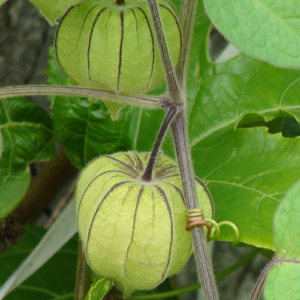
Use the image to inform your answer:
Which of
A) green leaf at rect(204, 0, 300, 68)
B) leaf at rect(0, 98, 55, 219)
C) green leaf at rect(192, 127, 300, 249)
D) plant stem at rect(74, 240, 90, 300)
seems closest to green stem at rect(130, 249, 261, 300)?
plant stem at rect(74, 240, 90, 300)

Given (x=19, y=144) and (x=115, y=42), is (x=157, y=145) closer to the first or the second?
(x=115, y=42)

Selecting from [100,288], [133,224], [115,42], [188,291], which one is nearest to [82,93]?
[115,42]

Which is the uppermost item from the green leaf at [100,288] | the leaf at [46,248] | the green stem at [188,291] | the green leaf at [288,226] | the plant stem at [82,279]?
the green leaf at [288,226]

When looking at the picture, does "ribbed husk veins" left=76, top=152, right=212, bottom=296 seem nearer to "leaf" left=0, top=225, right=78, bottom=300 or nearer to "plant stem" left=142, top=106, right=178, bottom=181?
"plant stem" left=142, top=106, right=178, bottom=181

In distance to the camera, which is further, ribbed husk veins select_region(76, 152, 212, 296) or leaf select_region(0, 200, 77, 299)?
leaf select_region(0, 200, 77, 299)

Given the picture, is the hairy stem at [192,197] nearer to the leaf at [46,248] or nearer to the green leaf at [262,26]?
the green leaf at [262,26]

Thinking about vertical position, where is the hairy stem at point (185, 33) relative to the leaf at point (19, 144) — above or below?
above

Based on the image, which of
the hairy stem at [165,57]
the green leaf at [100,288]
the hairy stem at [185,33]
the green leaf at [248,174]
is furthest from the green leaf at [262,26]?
the green leaf at [100,288]

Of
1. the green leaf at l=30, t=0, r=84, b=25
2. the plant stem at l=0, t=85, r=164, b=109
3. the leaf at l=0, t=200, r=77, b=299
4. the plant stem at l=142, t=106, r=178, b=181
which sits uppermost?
the green leaf at l=30, t=0, r=84, b=25
